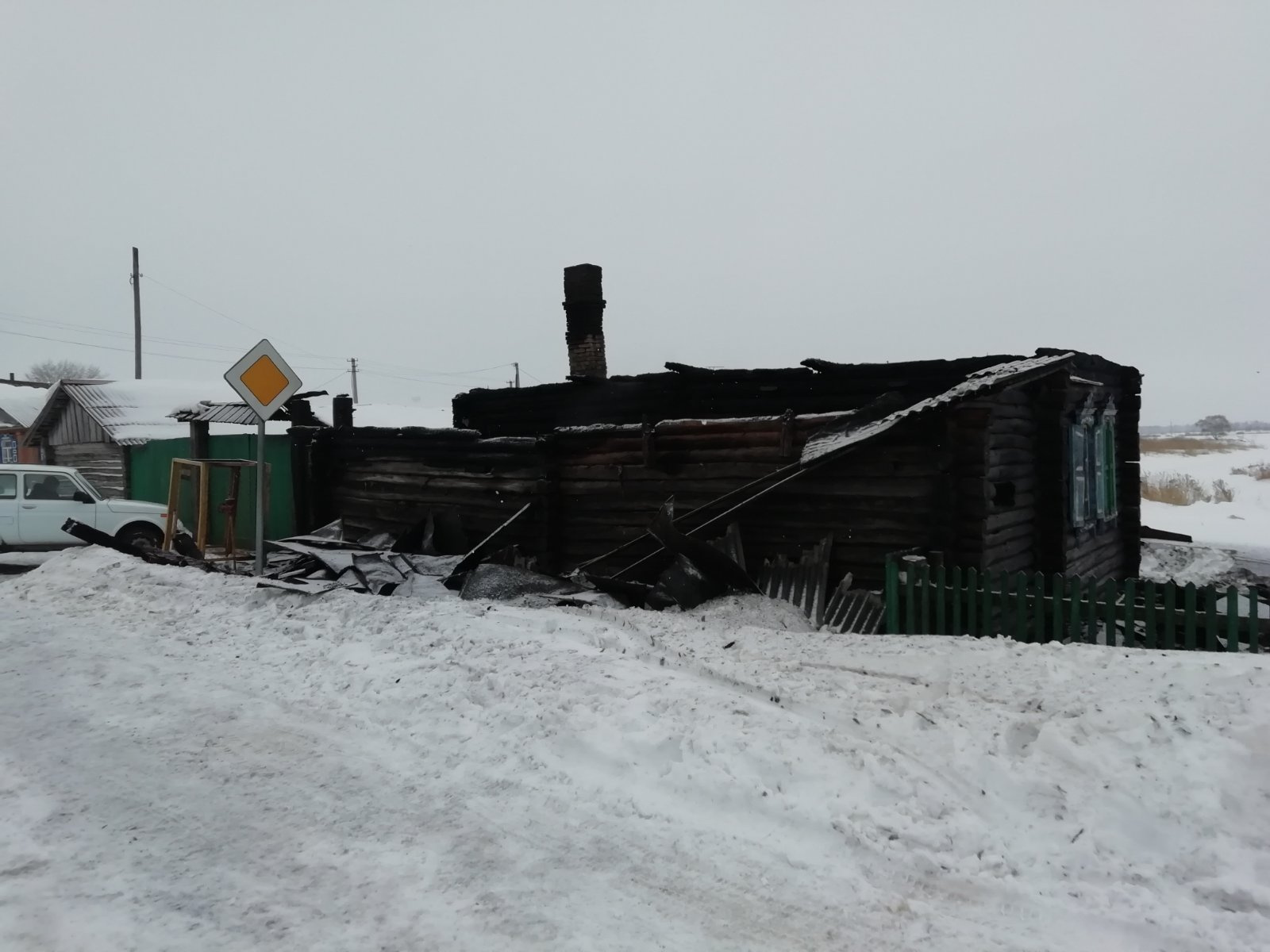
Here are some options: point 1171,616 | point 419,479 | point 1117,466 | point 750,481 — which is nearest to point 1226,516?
point 1117,466

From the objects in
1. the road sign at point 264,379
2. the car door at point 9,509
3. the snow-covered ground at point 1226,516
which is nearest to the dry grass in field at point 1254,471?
the snow-covered ground at point 1226,516

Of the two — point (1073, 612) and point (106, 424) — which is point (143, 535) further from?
point (1073, 612)

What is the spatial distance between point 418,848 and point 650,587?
→ 17.5ft

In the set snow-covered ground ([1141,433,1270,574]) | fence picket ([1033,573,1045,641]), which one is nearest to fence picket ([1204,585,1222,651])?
fence picket ([1033,573,1045,641])

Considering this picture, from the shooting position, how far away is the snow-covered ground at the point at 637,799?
321 centimetres

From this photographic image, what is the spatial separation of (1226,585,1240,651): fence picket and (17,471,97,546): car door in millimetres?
16389

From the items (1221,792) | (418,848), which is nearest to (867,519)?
(1221,792)

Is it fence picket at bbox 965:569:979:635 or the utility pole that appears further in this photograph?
the utility pole

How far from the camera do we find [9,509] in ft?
45.7

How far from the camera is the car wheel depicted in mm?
14688

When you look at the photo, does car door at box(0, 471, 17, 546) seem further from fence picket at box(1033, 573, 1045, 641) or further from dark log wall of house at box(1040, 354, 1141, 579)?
dark log wall of house at box(1040, 354, 1141, 579)

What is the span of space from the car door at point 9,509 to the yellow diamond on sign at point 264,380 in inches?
309

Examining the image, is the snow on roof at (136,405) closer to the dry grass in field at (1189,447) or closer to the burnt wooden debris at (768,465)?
the burnt wooden debris at (768,465)

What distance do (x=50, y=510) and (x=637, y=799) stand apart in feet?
47.4
